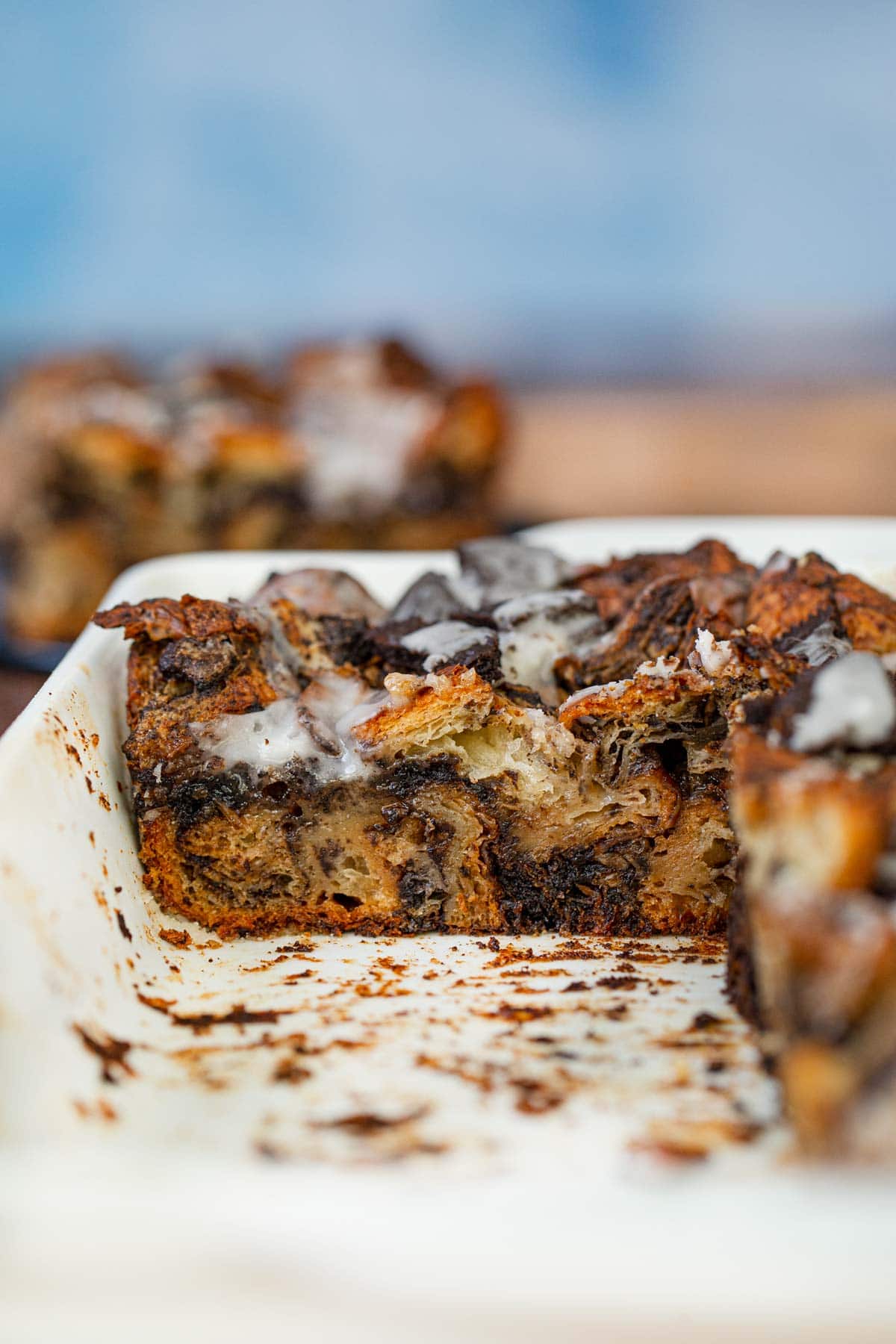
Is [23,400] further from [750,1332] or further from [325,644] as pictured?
[750,1332]

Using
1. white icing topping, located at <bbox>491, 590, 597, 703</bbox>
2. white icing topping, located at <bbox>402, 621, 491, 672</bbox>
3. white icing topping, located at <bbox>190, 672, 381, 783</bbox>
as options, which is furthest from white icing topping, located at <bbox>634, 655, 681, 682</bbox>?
white icing topping, located at <bbox>190, 672, 381, 783</bbox>

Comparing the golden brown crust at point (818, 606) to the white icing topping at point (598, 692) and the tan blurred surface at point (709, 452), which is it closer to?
the white icing topping at point (598, 692)

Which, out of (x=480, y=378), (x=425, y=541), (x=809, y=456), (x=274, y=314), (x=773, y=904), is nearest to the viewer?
(x=773, y=904)

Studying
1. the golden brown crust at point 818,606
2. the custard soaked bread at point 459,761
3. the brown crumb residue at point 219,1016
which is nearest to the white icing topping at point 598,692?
the custard soaked bread at point 459,761

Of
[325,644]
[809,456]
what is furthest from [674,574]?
[809,456]

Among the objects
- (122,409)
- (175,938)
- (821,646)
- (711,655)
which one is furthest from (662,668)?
A: (122,409)

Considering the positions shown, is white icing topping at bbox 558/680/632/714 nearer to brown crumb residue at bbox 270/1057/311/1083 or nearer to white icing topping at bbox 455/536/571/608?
white icing topping at bbox 455/536/571/608
